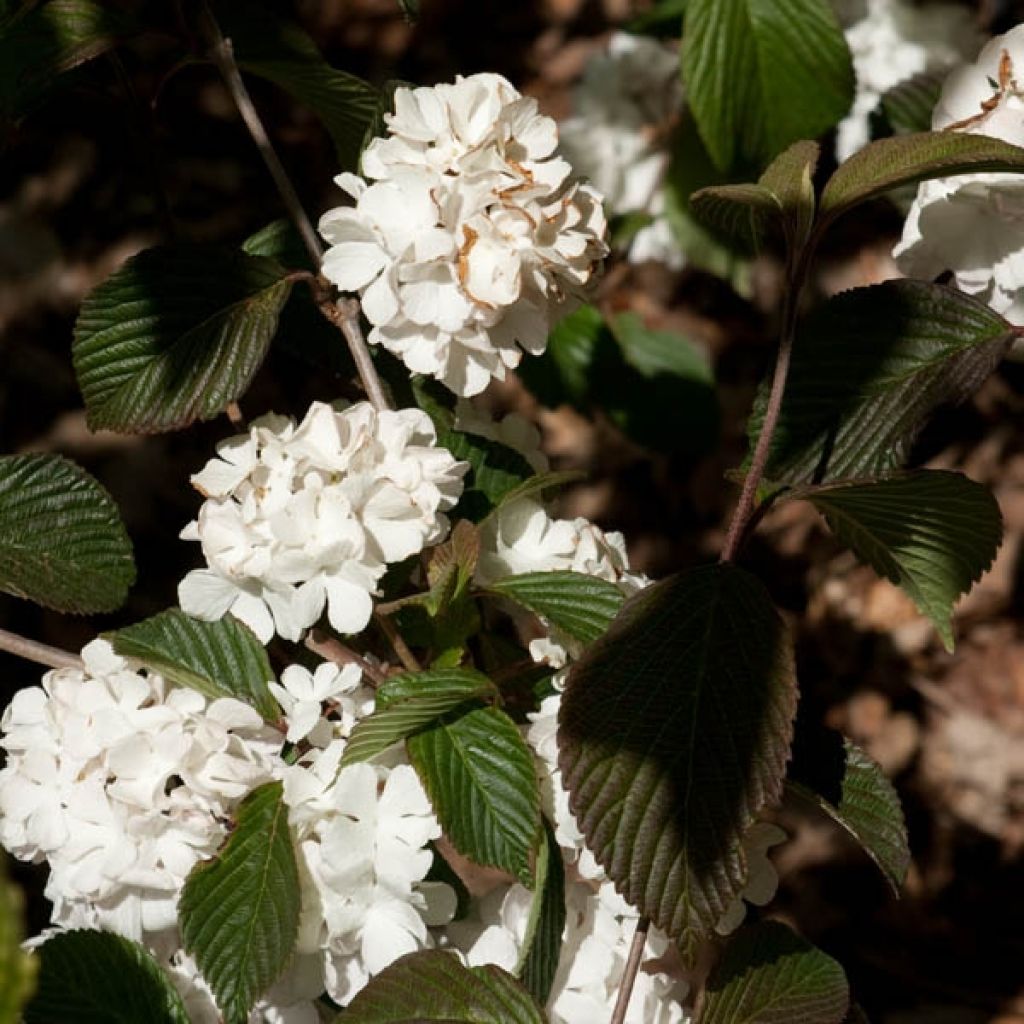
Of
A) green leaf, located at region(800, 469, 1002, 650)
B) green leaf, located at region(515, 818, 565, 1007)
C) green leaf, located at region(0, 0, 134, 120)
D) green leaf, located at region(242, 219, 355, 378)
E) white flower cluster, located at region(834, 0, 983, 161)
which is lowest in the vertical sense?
green leaf, located at region(515, 818, 565, 1007)

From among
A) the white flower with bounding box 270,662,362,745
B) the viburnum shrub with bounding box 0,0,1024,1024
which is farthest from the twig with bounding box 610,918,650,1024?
the white flower with bounding box 270,662,362,745

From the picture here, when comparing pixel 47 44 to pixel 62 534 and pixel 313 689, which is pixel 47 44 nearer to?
pixel 62 534

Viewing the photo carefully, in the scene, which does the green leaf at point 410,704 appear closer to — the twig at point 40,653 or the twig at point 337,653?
the twig at point 337,653

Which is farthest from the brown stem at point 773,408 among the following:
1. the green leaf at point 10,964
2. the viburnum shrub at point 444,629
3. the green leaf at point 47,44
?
the green leaf at point 10,964

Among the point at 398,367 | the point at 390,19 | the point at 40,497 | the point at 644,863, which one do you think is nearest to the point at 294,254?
the point at 398,367

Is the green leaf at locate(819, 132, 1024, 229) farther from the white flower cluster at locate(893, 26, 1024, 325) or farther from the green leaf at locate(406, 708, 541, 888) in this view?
the green leaf at locate(406, 708, 541, 888)

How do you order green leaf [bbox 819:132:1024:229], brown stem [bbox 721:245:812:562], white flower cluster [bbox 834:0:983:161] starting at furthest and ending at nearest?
1. white flower cluster [bbox 834:0:983:161]
2. brown stem [bbox 721:245:812:562]
3. green leaf [bbox 819:132:1024:229]

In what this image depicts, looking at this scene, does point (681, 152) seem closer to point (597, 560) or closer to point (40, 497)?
point (597, 560)
